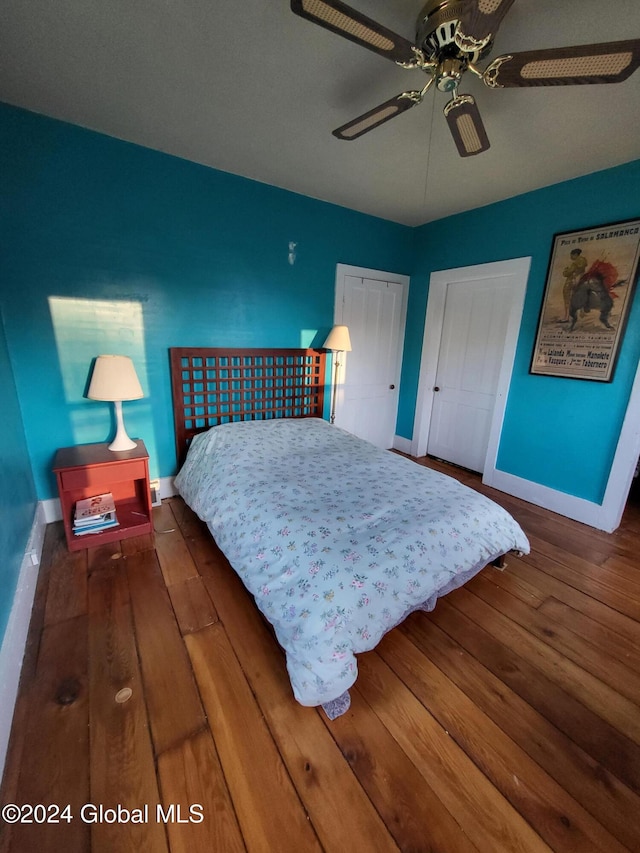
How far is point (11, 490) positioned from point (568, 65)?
9.13 ft

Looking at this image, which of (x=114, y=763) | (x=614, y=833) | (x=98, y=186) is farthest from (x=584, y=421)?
(x=98, y=186)

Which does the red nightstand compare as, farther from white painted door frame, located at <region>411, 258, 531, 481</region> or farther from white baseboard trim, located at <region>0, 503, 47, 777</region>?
white painted door frame, located at <region>411, 258, 531, 481</region>

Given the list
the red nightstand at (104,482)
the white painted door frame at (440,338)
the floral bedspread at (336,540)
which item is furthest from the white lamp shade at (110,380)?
the white painted door frame at (440,338)

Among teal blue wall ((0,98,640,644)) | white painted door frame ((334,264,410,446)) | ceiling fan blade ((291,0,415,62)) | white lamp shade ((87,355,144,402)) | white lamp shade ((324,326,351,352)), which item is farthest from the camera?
white painted door frame ((334,264,410,446))

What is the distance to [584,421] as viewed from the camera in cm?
256

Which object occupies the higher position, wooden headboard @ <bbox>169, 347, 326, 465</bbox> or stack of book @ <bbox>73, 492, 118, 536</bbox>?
wooden headboard @ <bbox>169, 347, 326, 465</bbox>

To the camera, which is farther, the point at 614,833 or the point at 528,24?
the point at 528,24

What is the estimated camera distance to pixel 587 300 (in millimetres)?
2447

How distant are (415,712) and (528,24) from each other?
263cm

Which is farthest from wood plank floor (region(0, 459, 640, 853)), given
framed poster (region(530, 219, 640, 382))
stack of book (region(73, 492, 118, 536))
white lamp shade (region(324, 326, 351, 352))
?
white lamp shade (region(324, 326, 351, 352))

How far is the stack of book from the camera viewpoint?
209cm

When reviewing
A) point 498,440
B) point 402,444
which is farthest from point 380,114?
point 402,444

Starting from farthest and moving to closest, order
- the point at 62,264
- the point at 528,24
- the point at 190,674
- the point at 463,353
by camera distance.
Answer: the point at 463,353 < the point at 62,264 < the point at 190,674 < the point at 528,24

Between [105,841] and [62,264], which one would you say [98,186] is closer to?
[62,264]
